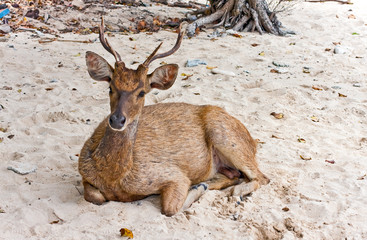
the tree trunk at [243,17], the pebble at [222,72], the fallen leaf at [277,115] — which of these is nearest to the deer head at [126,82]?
the fallen leaf at [277,115]

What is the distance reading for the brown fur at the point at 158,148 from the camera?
404 centimetres

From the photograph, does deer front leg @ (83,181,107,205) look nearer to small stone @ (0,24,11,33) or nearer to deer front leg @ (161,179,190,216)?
deer front leg @ (161,179,190,216)

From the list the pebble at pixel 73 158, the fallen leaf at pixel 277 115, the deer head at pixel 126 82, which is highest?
the deer head at pixel 126 82

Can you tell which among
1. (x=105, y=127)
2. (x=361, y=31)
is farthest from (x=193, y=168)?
(x=361, y=31)

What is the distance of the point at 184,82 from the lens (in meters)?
7.73

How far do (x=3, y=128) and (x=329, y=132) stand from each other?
14.5 ft

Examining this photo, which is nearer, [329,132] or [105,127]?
[105,127]

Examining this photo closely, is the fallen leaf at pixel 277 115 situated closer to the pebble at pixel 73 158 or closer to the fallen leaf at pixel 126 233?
the pebble at pixel 73 158

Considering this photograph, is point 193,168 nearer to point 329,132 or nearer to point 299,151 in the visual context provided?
point 299,151

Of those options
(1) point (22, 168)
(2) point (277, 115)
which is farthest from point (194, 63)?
(1) point (22, 168)

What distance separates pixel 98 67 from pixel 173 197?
4.64ft

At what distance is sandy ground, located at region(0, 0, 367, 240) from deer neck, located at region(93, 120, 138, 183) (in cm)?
33

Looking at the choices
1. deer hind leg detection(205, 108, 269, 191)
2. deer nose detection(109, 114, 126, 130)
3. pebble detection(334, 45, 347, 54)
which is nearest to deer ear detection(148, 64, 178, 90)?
deer nose detection(109, 114, 126, 130)

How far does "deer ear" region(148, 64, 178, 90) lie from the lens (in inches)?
164
